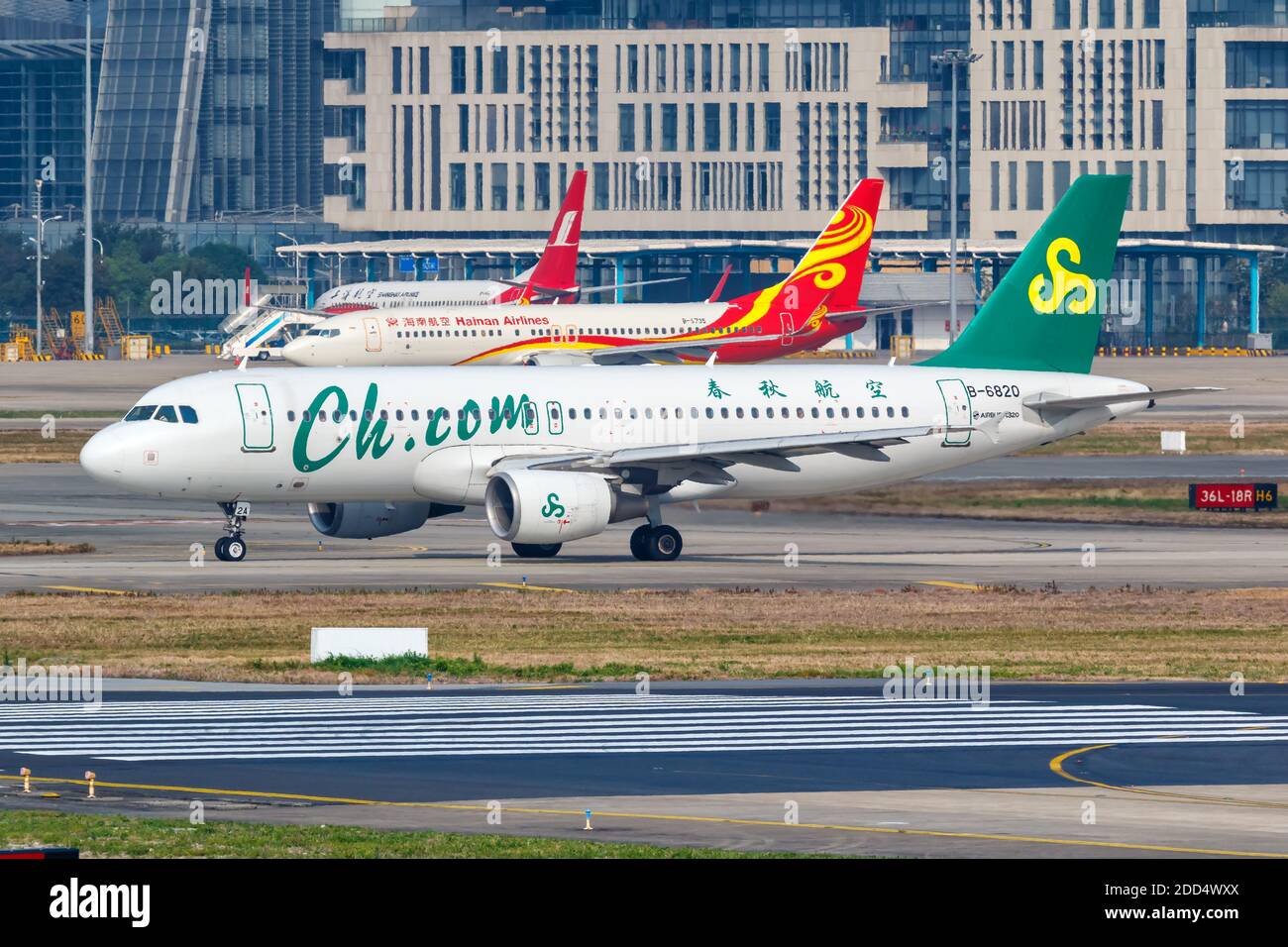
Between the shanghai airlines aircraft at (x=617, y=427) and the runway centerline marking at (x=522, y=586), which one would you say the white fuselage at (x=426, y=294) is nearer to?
the shanghai airlines aircraft at (x=617, y=427)

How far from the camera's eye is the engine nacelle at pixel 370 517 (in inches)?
1973

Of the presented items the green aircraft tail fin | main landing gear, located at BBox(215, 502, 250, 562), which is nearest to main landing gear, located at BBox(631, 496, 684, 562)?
main landing gear, located at BBox(215, 502, 250, 562)

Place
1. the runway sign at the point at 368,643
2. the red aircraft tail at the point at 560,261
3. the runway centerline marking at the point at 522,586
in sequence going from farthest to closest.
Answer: the red aircraft tail at the point at 560,261 → the runway centerline marking at the point at 522,586 → the runway sign at the point at 368,643

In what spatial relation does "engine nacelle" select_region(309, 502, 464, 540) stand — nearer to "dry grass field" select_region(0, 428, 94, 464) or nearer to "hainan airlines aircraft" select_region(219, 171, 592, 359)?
"dry grass field" select_region(0, 428, 94, 464)

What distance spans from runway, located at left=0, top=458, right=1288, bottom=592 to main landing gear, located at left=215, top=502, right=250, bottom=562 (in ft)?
1.44

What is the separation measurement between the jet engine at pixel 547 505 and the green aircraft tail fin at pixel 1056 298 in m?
11.3

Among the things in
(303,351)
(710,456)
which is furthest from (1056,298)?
(303,351)

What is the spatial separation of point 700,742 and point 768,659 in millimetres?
8336

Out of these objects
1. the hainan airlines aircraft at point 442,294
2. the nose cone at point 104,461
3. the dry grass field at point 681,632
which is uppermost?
the hainan airlines aircraft at point 442,294

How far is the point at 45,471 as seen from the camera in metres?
74.3

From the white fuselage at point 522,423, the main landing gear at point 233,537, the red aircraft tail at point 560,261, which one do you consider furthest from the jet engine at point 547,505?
the red aircraft tail at point 560,261

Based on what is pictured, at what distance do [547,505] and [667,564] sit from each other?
4.08 metres

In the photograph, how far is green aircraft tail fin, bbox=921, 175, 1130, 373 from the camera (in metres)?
54.2
